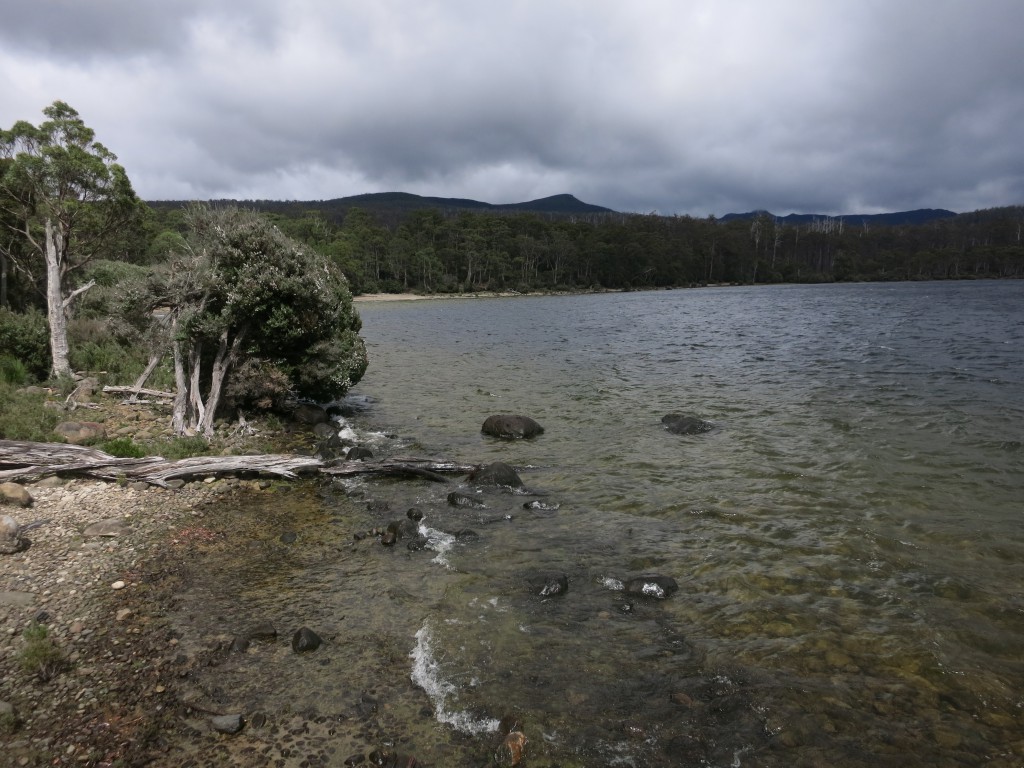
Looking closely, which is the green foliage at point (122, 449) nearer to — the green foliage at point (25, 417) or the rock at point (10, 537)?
the green foliage at point (25, 417)

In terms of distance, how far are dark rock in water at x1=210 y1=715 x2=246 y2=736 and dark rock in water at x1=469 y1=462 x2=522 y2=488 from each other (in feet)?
27.5

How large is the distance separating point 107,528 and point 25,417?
6.57 metres

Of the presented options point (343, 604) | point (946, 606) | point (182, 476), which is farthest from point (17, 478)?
point (946, 606)

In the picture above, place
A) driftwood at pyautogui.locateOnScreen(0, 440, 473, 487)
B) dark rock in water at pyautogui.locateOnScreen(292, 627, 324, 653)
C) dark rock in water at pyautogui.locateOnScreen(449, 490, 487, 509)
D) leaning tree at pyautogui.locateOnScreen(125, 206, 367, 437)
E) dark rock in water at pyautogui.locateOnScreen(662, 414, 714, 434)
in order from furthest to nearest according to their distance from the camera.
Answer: dark rock in water at pyautogui.locateOnScreen(662, 414, 714, 434) < leaning tree at pyautogui.locateOnScreen(125, 206, 367, 437) < dark rock in water at pyautogui.locateOnScreen(449, 490, 487, 509) < driftwood at pyautogui.locateOnScreen(0, 440, 473, 487) < dark rock in water at pyautogui.locateOnScreen(292, 627, 324, 653)

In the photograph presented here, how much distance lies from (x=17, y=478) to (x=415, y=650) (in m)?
10.0

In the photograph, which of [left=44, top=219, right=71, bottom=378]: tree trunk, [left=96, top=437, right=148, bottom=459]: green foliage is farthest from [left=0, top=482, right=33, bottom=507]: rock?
[left=44, top=219, right=71, bottom=378]: tree trunk

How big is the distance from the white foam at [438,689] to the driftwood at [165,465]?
7.09m

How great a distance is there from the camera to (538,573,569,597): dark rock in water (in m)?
8.78

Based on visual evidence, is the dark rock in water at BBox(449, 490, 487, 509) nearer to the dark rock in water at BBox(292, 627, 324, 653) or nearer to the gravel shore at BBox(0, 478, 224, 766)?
the gravel shore at BBox(0, 478, 224, 766)

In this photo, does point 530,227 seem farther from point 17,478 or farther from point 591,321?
point 17,478

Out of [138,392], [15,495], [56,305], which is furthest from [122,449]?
[56,305]

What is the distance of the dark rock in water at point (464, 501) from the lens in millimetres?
12521

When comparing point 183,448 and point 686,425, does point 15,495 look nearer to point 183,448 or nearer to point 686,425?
point 183,448

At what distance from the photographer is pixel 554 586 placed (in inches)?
348
